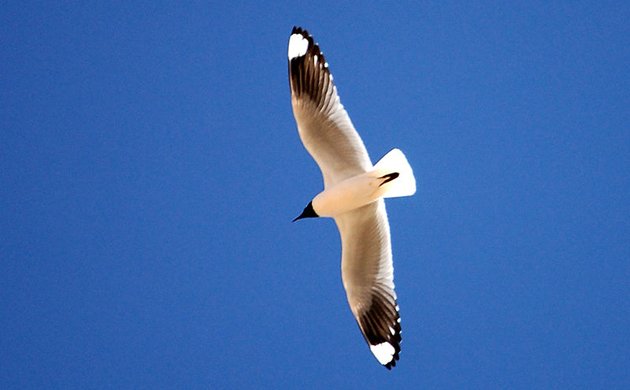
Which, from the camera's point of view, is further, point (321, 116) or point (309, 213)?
point (309, 213)

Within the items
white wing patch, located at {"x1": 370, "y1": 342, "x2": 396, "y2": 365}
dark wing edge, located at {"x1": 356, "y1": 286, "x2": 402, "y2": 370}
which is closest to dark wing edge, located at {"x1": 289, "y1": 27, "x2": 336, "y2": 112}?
dark wing edge, located at {"x1": 356, "y1": 286, "x2": 402, "y2": 370}

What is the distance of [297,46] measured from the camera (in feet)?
18.5

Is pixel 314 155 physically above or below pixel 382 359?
above

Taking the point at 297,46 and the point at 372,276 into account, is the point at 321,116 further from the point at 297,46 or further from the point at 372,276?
the point at 372,276

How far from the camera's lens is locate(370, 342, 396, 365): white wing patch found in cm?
572

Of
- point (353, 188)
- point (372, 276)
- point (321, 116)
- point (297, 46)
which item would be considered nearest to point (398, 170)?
point (353, 188)

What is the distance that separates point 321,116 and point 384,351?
1625 millimetres

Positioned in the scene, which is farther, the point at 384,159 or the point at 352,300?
the point at 352,300

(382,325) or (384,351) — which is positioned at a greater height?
(382,325)

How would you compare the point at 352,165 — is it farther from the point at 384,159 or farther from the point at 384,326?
the point at 384,326

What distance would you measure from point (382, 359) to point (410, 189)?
116 centimetres

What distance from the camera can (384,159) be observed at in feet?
17.7

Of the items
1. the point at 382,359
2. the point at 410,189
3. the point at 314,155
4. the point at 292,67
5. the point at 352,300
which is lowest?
the point at 382,359

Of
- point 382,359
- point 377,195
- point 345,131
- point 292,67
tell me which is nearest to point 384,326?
point 382,359
